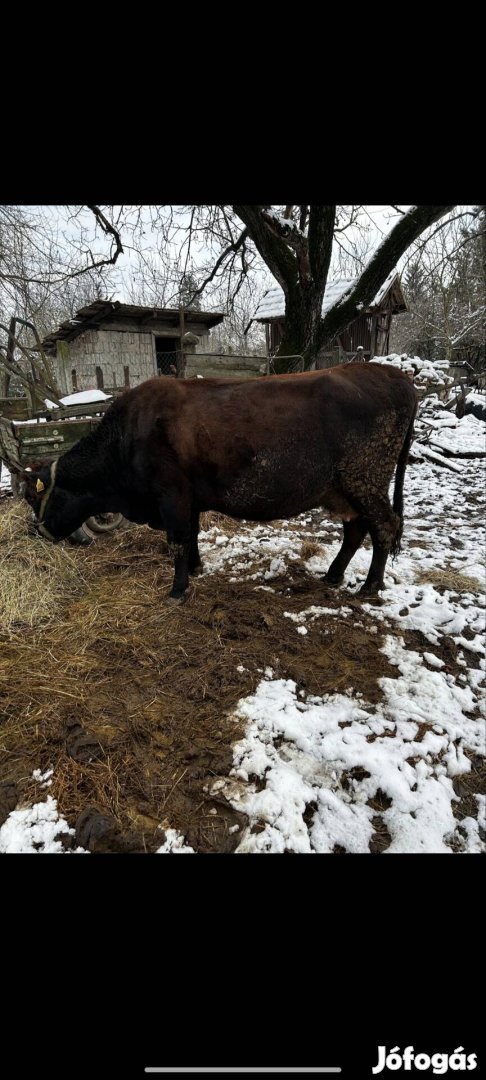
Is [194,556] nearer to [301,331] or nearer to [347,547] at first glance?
[347,547]

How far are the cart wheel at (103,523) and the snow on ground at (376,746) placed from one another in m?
1.97

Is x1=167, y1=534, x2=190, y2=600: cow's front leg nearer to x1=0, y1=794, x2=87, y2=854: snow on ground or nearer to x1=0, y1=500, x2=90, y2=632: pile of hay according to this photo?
x1=0, y1=500, x2=90, y2=632: pile of hay

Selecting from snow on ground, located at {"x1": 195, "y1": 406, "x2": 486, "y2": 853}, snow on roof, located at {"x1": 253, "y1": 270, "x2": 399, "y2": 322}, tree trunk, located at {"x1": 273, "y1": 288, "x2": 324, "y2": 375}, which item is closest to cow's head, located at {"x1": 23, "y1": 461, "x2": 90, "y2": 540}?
snow on ground, located at {"x1": 195, "y1": 406, "x2": 486, "y2": 853}

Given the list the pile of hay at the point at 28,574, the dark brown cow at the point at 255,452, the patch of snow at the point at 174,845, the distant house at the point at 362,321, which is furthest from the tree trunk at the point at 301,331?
the distant house at the point at 362,321

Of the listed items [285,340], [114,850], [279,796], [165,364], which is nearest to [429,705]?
[279,796]

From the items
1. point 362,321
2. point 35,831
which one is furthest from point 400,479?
point 362,321

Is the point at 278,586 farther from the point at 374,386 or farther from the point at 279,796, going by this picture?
the point at 279,796

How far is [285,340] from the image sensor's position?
6.43 meters

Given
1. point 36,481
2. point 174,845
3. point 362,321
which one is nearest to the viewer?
point 174,845

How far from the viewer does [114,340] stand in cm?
1241

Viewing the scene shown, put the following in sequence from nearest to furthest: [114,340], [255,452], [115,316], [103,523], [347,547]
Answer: [255,452], [347,547], [103,523], [115,316], [114,340]

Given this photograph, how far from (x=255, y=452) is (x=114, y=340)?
10.5 meters

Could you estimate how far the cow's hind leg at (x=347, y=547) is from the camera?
4250 millimetres

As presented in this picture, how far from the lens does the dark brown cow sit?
3654mm
